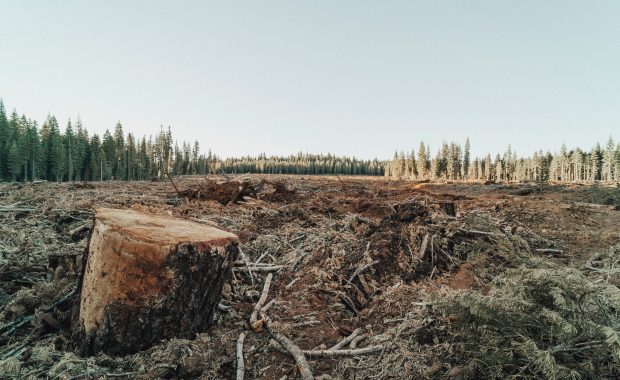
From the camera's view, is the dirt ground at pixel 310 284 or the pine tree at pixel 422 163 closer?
the dirt ground at pixel 310 284

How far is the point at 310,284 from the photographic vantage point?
5348 millimetres

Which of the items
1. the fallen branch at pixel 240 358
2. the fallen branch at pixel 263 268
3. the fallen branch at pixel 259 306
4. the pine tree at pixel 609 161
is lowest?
the fallen branch at pixel 240 358

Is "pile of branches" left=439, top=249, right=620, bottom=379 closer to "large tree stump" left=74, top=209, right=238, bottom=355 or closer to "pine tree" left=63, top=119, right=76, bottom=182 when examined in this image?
"large tree stump" left=74, top=209, right=238, bottom=355

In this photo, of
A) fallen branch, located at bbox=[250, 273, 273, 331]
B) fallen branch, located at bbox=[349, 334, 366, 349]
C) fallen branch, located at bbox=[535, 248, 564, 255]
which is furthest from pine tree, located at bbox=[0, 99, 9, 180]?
fallen branch, located at bbox=[535, 248, 564, 255]

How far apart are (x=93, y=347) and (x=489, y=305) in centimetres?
399

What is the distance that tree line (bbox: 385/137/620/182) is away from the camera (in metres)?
81.2

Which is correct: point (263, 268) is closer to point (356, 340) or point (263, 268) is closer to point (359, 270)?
point (359, 270)

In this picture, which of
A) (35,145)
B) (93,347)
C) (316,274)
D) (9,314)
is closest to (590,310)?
(316,274)

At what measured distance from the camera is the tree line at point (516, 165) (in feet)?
266

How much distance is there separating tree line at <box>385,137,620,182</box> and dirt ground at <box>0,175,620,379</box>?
87.7m

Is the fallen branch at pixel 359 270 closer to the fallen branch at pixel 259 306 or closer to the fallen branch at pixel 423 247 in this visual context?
→ the fallen branch at pixel 423 247

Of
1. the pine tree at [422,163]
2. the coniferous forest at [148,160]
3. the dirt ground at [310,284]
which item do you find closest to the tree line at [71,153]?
the coniferous forest at [148,160]

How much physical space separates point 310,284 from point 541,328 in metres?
3.07

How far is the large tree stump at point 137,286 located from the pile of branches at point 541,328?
284 centimetres
